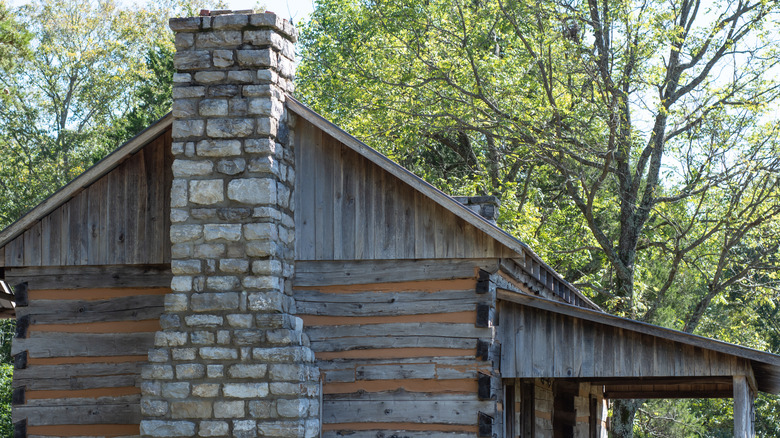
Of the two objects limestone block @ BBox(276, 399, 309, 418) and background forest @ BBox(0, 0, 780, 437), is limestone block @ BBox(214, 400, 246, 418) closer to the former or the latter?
limestone block @ BBox(276, 399, 309, 418)

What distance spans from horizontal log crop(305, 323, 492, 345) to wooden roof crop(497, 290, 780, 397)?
0.63 meters

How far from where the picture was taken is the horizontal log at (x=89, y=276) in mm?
10188

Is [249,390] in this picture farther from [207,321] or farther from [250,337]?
[207,321]

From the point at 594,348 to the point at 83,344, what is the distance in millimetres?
5927

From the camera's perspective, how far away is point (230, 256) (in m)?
9.05

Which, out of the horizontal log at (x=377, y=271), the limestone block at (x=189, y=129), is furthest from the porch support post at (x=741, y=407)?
the limestone block at (x=189, y=129)

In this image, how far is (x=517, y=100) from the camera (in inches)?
758

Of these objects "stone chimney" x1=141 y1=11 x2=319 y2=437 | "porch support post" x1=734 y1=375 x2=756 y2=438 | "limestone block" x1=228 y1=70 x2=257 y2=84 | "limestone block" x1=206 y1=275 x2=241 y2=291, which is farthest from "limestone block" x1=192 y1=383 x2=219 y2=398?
"porch support post" x1=734 y1=375 x2=756 y2=438

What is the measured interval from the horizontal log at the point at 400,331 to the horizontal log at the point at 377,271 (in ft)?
1.67

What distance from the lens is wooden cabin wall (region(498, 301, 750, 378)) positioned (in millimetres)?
9797

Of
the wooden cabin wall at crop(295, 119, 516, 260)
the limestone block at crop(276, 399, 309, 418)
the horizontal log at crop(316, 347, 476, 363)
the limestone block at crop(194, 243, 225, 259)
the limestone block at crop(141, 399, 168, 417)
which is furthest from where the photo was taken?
the wooden cabin wall at crop(295, 119, 516, 260)

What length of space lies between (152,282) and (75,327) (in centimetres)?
108

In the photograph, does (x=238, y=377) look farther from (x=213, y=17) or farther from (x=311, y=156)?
(x=213, y=17)

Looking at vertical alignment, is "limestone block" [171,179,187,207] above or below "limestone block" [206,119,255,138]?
below
